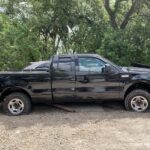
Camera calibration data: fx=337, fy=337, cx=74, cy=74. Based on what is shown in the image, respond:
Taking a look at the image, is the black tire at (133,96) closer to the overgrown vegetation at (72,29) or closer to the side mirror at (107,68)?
the side mirror at (107,68)

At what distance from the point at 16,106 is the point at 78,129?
2303 mm

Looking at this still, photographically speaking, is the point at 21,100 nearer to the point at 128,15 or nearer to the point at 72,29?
the point at 72,29

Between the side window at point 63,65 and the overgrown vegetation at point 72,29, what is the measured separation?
12.3 ft

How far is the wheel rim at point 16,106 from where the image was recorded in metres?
9.02

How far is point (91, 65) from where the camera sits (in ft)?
29.9

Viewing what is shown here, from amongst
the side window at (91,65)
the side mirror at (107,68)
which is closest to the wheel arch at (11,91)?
the side window at (91,65)

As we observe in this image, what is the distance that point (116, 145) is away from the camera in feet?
21.1

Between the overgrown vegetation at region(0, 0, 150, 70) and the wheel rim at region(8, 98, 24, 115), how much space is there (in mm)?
4436

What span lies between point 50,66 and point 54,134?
7.92 feet

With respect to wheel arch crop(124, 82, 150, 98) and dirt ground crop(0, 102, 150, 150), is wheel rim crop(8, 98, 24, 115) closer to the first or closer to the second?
dirt ground crop(0, 102, 150, 150)

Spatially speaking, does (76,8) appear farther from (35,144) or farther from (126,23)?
(35,144)

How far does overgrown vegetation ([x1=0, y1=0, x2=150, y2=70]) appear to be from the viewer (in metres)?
12.9

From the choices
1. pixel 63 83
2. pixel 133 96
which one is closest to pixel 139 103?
pixel 133 96

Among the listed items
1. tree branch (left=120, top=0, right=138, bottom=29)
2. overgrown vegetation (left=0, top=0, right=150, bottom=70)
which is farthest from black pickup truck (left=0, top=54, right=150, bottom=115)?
tree branch (left=120, top=0, right=138, bottom=29)
